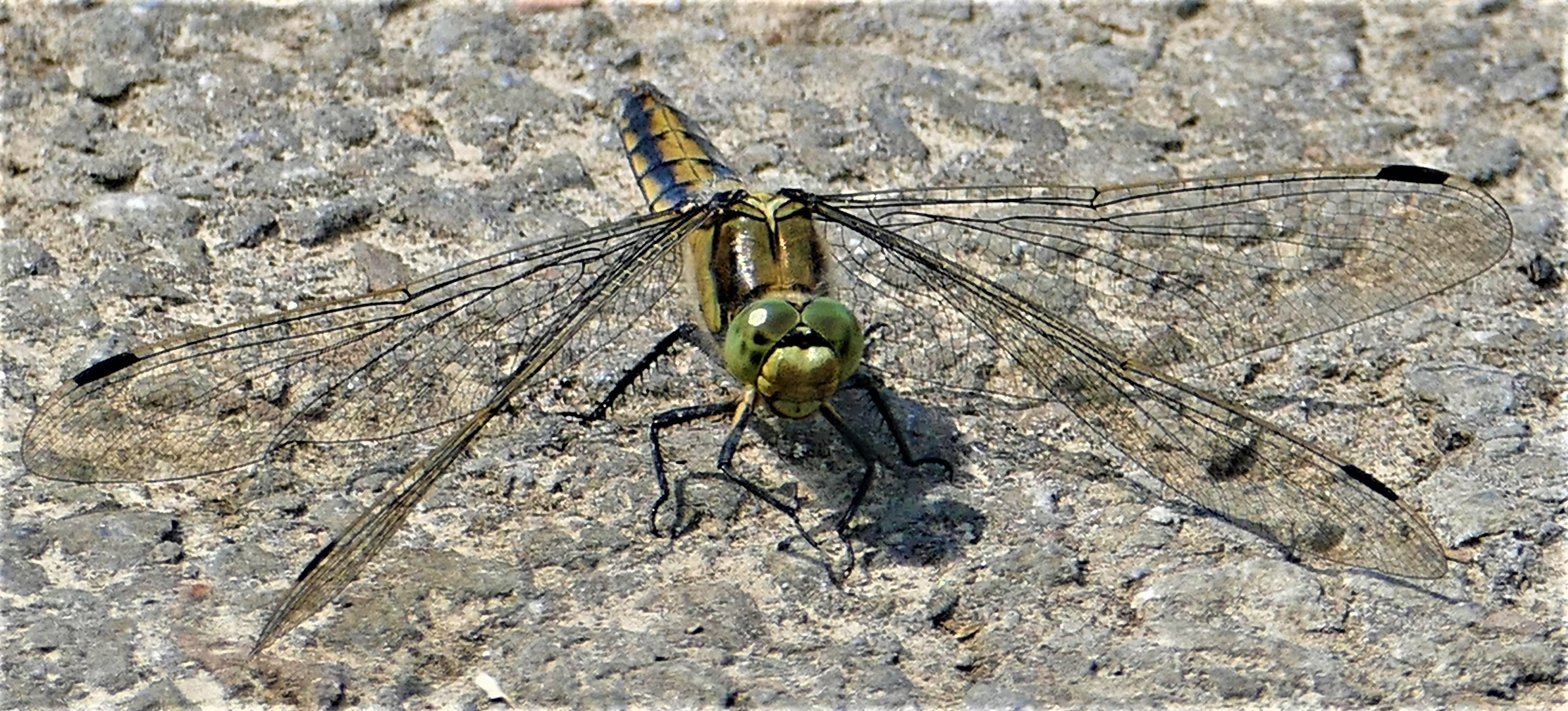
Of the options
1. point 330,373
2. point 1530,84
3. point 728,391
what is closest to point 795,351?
point 728,391

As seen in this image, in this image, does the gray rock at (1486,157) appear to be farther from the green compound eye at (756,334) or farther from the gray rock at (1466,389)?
the green compound eye at (756,334)

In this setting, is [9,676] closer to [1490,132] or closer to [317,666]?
[317,666]

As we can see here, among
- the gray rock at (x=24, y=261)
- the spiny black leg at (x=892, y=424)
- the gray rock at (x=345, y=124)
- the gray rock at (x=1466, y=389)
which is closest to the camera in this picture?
the spiny black leg at (x=892, y=424)

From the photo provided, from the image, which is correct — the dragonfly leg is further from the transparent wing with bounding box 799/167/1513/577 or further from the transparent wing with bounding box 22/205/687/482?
the transparent wing with bounding box 799/167/1513/577

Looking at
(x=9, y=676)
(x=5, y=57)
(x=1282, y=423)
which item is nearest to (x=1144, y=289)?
(x=1282, y=423)

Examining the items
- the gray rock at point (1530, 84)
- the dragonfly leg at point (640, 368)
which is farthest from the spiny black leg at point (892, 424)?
the gray rock at point (1530, 84)

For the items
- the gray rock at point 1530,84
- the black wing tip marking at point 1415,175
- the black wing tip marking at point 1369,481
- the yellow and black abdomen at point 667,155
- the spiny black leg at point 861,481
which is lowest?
the black wing tip marking at point 1369,481

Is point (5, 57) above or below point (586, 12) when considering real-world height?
above
